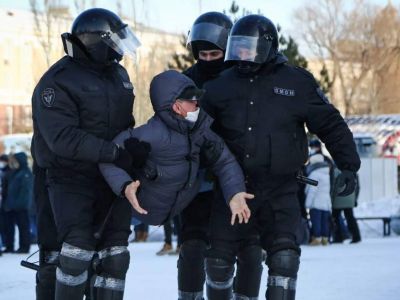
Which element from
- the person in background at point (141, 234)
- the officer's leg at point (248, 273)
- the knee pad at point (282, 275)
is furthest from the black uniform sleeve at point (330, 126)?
the person in background at point (141, 234)

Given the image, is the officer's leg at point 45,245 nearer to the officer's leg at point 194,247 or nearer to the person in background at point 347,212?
the officer's leg at point 194,247

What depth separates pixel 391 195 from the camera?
27.5 m

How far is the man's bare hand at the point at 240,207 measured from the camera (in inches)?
217

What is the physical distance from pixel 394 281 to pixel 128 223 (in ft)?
12.9

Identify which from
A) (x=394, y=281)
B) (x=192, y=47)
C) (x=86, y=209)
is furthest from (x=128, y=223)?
(x=394, y=281)

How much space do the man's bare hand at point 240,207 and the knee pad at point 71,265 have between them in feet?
2.59

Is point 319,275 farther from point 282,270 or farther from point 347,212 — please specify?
point 347,212

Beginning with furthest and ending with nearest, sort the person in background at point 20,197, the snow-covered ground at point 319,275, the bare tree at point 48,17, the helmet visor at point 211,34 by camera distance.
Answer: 1. the bare tree at point 48,17
2. the person in background at point 20,197
3. the snow-covered ground at point 319,275
4. the helmet visor at point 211,34

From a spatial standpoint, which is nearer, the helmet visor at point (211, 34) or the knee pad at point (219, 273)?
the knee pad at point (219, 273)

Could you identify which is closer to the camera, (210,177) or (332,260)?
(210,177)

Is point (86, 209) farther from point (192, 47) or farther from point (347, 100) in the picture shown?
point (347, 100)

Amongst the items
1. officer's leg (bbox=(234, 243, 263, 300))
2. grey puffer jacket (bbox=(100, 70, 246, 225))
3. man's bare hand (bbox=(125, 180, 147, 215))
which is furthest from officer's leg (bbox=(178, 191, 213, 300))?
man's bare hand (bbox=(125, 180, 147, 215))

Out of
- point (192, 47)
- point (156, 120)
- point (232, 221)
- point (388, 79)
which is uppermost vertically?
point (388, 79)

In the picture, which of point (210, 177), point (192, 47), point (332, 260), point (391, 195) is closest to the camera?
point (210, 177)
